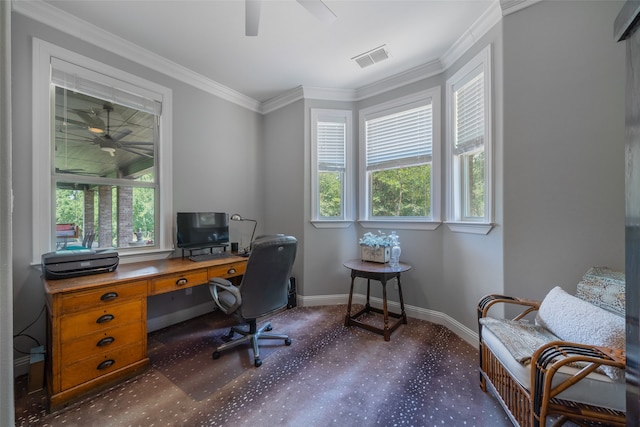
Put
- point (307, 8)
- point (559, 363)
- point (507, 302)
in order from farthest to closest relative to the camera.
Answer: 1. point (507, 302)
2. point (307, 8)
3. point (559, 363)

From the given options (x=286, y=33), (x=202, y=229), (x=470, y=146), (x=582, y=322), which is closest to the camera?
(x=582, y=322)

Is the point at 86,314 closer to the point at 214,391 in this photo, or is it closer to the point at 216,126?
the point at 214,391

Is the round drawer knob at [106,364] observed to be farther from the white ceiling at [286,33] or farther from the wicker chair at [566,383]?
the white ceiling at [286,33]

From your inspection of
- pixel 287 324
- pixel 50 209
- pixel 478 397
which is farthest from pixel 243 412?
pixel 50 209

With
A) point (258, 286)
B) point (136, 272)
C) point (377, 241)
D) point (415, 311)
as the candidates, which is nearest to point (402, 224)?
point (377, 241)

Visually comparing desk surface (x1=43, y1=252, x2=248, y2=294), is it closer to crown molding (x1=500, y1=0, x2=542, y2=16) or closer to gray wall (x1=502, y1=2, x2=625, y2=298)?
gray wall (x1=502, y1=2, x2=625, y2=298)

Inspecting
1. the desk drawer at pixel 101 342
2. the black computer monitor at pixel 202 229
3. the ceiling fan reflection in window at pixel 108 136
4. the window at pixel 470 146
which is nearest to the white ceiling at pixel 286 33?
the window at pixel 470 146

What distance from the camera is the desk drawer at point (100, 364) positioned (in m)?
1.60

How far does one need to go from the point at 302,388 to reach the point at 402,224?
193 centimetres

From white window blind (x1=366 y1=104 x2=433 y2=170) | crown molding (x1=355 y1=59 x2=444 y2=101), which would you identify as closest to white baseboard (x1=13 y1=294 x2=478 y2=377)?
white window blind (x1=366 y1=104 x2=433 y2=170)

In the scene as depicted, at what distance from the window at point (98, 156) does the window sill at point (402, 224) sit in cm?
228

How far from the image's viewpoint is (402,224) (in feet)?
9.55

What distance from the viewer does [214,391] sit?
67.5 inches

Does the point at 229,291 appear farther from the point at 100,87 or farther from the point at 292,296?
the point at 100,87
